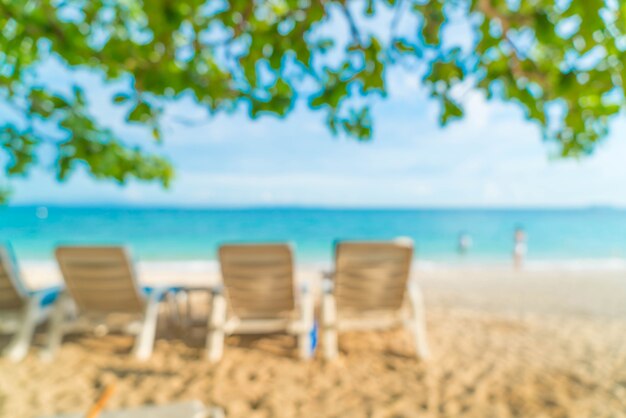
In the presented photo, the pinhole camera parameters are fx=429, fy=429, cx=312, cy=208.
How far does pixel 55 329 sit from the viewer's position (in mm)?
3531

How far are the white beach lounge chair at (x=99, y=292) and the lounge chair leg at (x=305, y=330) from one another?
125cm

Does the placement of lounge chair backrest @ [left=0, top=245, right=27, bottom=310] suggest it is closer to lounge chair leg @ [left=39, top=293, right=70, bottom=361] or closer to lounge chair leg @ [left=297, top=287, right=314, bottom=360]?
lounge chair leg @ [left=39, top=293, right=70, bottom=361]

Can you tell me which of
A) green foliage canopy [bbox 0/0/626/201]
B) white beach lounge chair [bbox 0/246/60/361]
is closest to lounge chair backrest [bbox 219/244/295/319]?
green foliage canopy [bbox 0/0/626/201]

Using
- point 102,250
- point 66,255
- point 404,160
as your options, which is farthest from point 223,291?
point 404,160

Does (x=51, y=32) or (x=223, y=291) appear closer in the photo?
(x=51, y=32)

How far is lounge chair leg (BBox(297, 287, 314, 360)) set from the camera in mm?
3486

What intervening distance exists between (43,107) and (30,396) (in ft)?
6.34

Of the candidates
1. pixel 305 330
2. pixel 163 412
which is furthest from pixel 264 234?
pixel 163 412

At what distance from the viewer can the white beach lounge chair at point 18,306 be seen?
3.41 m

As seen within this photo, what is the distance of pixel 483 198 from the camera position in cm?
6103

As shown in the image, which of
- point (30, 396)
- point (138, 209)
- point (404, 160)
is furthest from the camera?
point (404, 160)

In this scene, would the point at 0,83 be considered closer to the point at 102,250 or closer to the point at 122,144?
the point at 122,144

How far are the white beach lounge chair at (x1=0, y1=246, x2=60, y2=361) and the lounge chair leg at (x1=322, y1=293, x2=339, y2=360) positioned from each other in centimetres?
238

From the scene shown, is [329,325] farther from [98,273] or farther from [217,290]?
[98,273]
